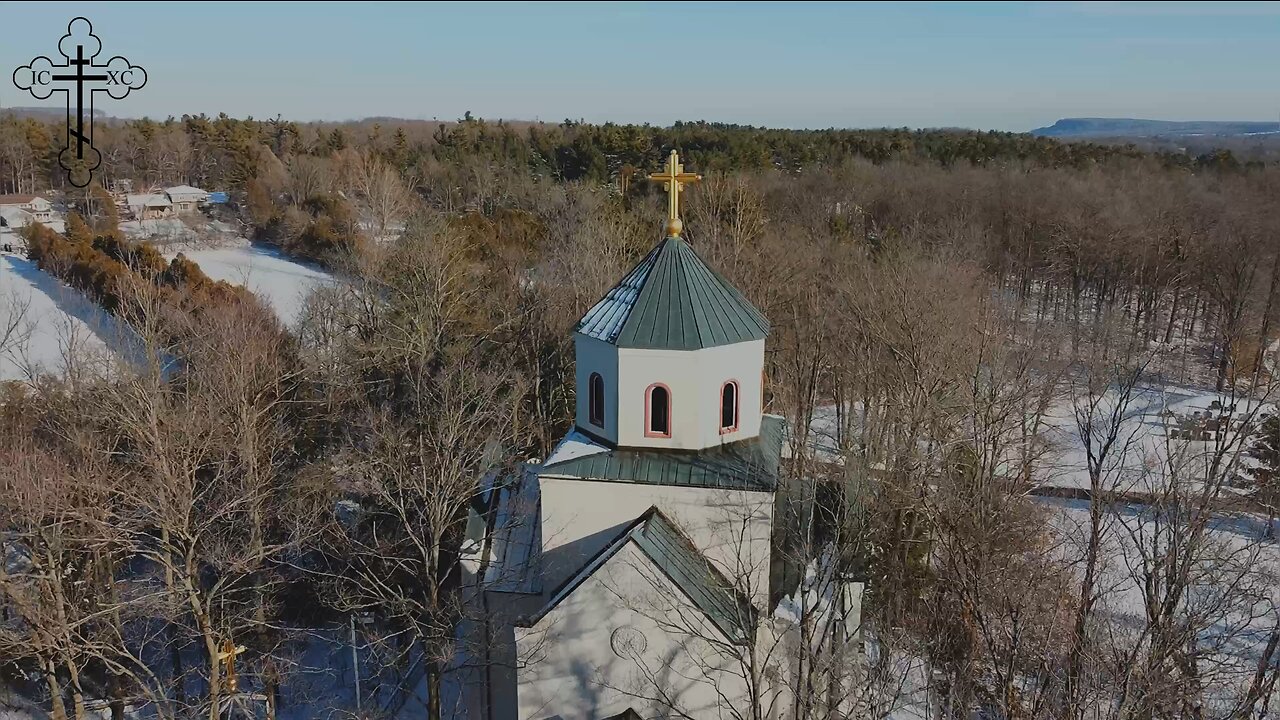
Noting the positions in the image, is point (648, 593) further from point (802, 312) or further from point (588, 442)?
point (802, 312)

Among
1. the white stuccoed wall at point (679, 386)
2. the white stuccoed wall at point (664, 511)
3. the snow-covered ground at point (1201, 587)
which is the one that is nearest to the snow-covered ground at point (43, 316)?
the white stuccoed wall at point (664, 511)

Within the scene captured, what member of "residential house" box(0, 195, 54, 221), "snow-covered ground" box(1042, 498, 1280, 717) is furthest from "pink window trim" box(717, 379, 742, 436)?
"residential house" box(0, 195, 54, 221)

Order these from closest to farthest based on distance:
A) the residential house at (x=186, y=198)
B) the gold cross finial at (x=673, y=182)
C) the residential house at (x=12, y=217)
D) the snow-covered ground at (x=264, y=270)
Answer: the gold cross finial at (x=673, y=182) → the snow-covered ground at (x=264, y=270) → the residential house at (x=12, y=217) → the residential house at (x=186, y=198)

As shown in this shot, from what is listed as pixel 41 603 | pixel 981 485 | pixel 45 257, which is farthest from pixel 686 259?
pixel 45 257

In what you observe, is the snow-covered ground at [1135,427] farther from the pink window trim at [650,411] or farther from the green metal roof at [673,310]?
the pink window trim at [650,411]

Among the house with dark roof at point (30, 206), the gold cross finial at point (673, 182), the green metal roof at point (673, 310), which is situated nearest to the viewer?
the green metal roof at point (673, 310)

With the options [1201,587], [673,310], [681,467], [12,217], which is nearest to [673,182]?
[673,310]
